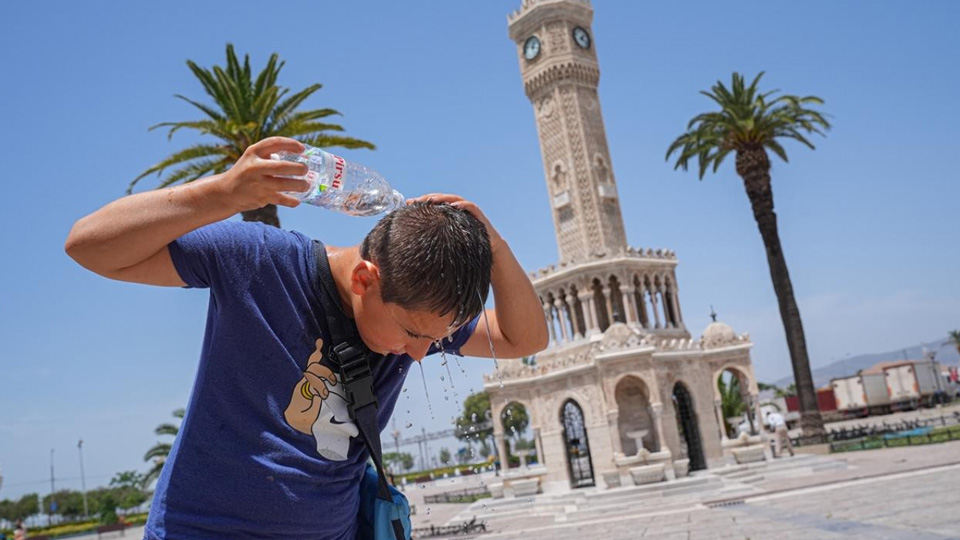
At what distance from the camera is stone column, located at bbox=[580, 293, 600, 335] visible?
107 feet

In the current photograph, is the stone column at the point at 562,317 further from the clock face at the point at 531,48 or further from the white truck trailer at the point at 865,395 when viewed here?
the white truck trailer at the point at 865,395

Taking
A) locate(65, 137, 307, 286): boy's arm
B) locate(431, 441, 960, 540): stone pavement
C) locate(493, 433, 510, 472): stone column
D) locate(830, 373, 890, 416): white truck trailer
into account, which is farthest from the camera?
locate(830, 373, 890, 416): white truck trailer

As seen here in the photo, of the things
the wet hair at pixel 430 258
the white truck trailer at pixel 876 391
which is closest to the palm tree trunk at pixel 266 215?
the wet hair at pixel 430 258

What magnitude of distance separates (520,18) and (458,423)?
3720 centimetres

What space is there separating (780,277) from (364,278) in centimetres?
3058

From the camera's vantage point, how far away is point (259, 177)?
5.36 feet

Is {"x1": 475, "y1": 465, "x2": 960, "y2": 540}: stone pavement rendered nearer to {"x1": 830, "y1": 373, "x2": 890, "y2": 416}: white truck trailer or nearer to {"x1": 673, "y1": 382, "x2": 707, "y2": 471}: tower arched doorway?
{"x1": 673, "y1": 382, "x2": 707, "y2": 471}: tower arched doorway

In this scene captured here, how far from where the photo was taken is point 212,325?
6.23 feet

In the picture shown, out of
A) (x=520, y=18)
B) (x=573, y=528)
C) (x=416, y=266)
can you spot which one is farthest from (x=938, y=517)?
(x=520, y=18)

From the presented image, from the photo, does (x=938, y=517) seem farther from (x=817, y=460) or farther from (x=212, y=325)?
(x=817, y=460)

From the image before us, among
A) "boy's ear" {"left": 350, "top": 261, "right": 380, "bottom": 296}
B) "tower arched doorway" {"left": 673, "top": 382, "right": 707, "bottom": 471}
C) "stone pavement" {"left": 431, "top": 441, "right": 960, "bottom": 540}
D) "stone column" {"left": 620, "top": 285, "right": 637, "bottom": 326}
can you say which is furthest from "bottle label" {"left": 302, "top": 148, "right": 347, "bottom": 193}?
"stone column" {"left": 620, "top": 285, "right": 637, "bottom": 326}

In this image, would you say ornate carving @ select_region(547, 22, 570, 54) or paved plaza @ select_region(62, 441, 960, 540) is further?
ornate carving @ select_region(547, 22, 570, 54)

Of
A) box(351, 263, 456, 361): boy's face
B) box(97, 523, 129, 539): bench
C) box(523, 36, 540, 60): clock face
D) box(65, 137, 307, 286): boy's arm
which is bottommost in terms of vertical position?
box(97, 523, 129, 539): bench

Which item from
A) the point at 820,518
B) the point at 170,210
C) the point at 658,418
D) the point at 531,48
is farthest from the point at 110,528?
the point at 170,210
